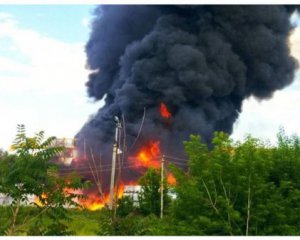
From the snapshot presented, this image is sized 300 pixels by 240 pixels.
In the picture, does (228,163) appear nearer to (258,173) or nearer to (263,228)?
(258,173)

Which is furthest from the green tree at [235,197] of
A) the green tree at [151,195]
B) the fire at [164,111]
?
the fire at [164,111]

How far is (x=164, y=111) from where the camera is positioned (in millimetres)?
51406

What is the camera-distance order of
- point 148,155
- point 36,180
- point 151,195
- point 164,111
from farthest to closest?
point 148,155 → point 164,111 → point 151,195 → point 36,180

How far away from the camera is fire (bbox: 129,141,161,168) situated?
168 ft

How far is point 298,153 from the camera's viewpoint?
10.3 meters

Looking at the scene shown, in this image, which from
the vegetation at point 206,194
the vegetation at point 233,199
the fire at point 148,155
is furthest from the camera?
the fire at point 148,155

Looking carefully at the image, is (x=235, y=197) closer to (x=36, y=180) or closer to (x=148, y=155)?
(x=36, y=180)

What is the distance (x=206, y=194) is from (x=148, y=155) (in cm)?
4369

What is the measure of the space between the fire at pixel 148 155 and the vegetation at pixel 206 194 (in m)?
41.1

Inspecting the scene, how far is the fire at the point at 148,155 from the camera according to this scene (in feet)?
168

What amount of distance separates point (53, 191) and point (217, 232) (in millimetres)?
3222

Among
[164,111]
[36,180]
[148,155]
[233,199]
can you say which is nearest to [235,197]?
[233,199]

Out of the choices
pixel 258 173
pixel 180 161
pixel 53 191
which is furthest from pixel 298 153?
pixel 180 161

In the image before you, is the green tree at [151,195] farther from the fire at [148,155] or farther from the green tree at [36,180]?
the fire at [148,155]
